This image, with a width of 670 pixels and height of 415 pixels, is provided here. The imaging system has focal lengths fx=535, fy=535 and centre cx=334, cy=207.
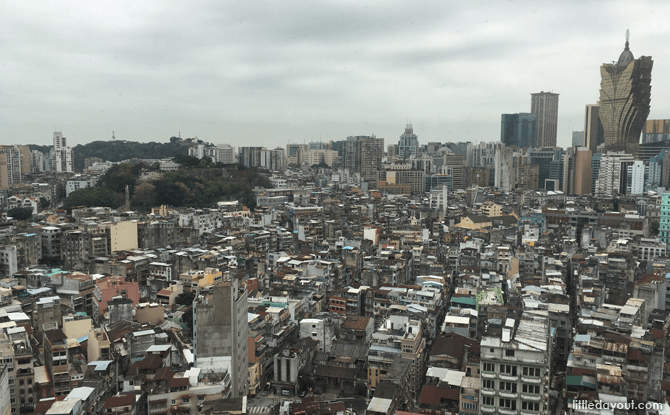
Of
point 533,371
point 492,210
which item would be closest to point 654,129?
point 492,210

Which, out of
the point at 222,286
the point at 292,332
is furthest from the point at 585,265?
the point at 222,286

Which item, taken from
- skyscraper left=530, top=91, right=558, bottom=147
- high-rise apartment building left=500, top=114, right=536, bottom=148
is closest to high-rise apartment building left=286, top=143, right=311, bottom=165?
high-rise apartment building left=500, top=114, right=536, bottom=148

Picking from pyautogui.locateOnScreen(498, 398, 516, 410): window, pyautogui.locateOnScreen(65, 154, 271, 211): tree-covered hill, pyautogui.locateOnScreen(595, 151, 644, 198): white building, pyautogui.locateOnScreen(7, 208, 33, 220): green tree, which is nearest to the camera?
pyautogui.locateOnScreen(498, 398, 516, 410): window

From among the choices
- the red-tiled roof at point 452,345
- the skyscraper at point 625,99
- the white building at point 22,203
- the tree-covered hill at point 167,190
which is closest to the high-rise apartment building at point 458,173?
the skyscraper at point 625,99

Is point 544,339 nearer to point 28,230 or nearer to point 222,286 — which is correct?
point 222,286

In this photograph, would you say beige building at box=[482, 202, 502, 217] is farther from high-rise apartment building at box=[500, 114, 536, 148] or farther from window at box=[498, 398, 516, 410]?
high-rise apartment building at box=[500, 114, 536, 148]

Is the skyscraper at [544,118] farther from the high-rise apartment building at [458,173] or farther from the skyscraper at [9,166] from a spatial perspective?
the skyscraper at [9,166]
